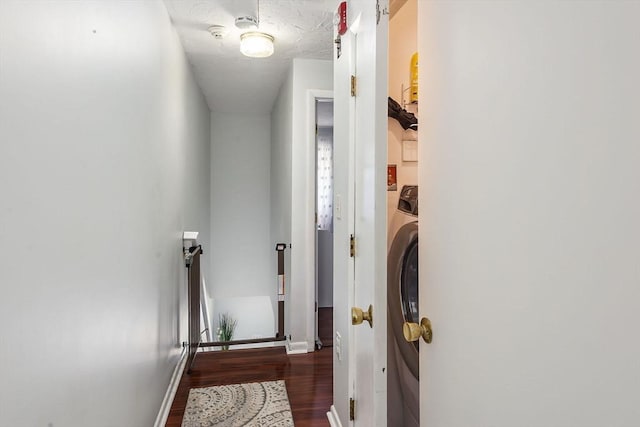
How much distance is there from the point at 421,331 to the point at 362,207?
67 centimetres

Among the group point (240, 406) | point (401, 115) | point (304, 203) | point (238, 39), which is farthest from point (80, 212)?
point (304, 203)

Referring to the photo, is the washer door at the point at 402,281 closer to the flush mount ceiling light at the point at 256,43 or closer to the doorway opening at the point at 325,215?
the flush mount ceiling light at the point at 256,43

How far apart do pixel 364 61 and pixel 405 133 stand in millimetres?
626

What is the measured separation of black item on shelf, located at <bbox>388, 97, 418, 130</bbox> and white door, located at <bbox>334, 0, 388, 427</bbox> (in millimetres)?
234

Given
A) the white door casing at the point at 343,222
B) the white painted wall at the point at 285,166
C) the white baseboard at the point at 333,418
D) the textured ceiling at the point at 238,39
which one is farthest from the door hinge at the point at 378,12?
the white painted wall at the point at 285,166

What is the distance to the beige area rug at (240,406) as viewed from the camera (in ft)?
7.70

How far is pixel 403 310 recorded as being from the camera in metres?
1.91

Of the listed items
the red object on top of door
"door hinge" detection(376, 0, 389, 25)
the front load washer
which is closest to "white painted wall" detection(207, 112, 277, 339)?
the front load washer

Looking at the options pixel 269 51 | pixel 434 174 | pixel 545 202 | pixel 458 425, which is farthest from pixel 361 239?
pixel 269 51

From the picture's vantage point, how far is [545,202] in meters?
0.65

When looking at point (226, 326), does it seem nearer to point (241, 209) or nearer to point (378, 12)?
point (241, 209)

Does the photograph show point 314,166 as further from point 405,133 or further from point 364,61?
point 364,61

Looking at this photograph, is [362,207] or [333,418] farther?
[333,418]

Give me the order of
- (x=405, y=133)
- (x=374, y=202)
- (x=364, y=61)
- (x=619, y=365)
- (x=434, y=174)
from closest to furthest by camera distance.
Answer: (x=619, y=365) → (x=434, y=174) → (x=374, y=202) → (x=364, y=61) → (x=405, y=133)
